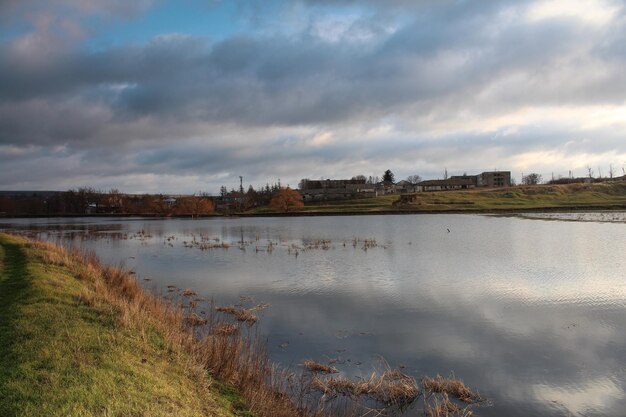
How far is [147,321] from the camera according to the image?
37.2 feet

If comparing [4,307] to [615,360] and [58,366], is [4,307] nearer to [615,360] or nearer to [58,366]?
[58,366]

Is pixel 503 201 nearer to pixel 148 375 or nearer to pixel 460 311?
pixel 460 311

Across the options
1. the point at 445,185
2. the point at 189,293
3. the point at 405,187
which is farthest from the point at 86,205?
the point at 189,293

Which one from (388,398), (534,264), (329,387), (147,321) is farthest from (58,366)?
(534,264)

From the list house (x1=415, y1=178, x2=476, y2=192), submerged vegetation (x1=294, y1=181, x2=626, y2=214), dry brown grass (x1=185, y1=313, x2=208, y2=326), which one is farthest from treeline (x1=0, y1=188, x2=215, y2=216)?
dry brown grass (x1=185, y1=313, x2=208, y2=326)

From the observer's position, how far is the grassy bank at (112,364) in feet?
22.0

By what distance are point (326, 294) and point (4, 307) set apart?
1162 centimetres

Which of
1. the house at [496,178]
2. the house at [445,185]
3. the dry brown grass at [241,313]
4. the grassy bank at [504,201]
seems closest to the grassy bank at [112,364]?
the dry brown grass at [241,313]

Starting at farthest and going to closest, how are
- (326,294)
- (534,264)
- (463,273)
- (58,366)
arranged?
(534,264)
(463,273)
(326,294)
(58,366)

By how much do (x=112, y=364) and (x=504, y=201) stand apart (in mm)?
124960

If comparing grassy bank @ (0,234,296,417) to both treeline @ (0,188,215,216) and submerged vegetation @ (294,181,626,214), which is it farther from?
treeline @ (0,188,215,216)

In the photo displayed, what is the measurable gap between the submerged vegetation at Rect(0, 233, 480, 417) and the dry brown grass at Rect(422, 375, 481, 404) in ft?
0.08

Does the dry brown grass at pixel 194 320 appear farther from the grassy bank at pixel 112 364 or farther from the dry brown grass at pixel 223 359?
the grassy bank at pixel 112 364

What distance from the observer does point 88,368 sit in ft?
25.4
